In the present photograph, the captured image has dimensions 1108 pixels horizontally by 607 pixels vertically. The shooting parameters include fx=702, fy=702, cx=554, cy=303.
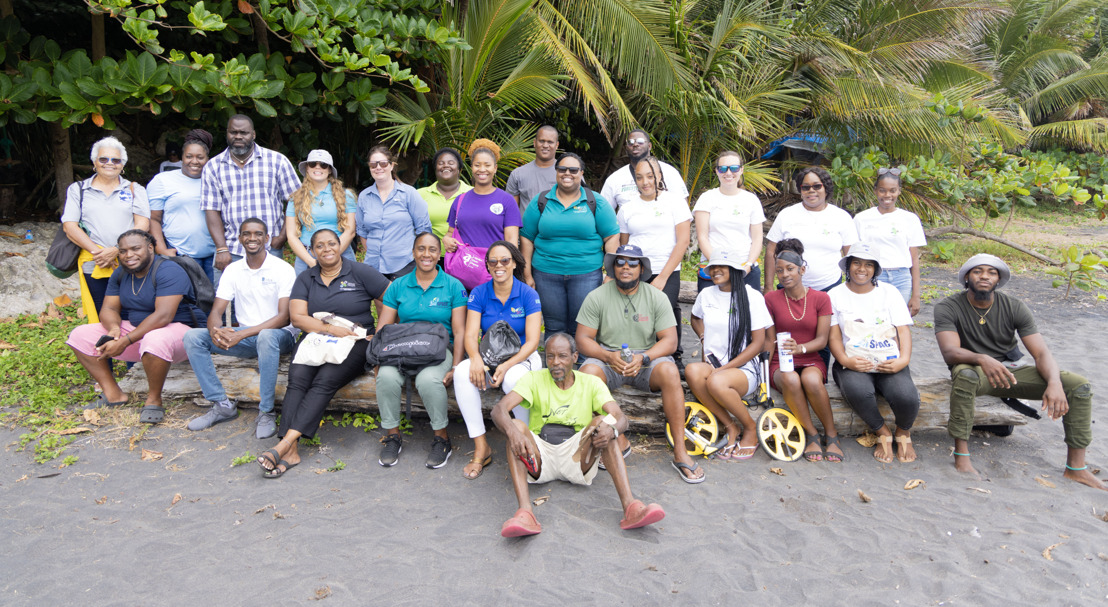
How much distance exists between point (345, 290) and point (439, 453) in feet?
4.56

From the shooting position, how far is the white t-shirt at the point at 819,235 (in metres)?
5.37

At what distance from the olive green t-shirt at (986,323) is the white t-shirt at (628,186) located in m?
2.05

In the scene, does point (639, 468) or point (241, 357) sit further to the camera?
point (241, 357)

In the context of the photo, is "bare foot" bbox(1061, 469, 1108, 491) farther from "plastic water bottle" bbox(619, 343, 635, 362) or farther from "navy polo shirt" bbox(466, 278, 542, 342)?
"navy polo shirt" bbox(466, 278, 542, 342)

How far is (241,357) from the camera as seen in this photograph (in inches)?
220

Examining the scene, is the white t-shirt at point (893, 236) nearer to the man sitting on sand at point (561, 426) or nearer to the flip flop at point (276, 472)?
the man sitting on sand at point (561, 426)

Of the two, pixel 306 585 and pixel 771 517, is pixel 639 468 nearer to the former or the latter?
pixel 771 517

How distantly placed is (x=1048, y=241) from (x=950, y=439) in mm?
10842

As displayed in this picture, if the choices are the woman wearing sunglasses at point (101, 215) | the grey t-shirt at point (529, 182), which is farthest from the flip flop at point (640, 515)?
the woman wearing sunglasses at point (101, 215)

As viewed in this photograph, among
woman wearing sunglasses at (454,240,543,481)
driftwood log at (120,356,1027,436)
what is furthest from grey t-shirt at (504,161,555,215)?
driftwood log at (120,356,1027,436)

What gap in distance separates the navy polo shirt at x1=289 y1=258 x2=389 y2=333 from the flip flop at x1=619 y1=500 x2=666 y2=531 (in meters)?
2.43

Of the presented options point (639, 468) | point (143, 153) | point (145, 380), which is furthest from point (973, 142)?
point (143, 153)

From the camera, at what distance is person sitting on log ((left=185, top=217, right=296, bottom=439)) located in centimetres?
519

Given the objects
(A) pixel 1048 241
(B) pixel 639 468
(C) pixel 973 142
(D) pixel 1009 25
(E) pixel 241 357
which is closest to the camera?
(B) pixel 639 468
